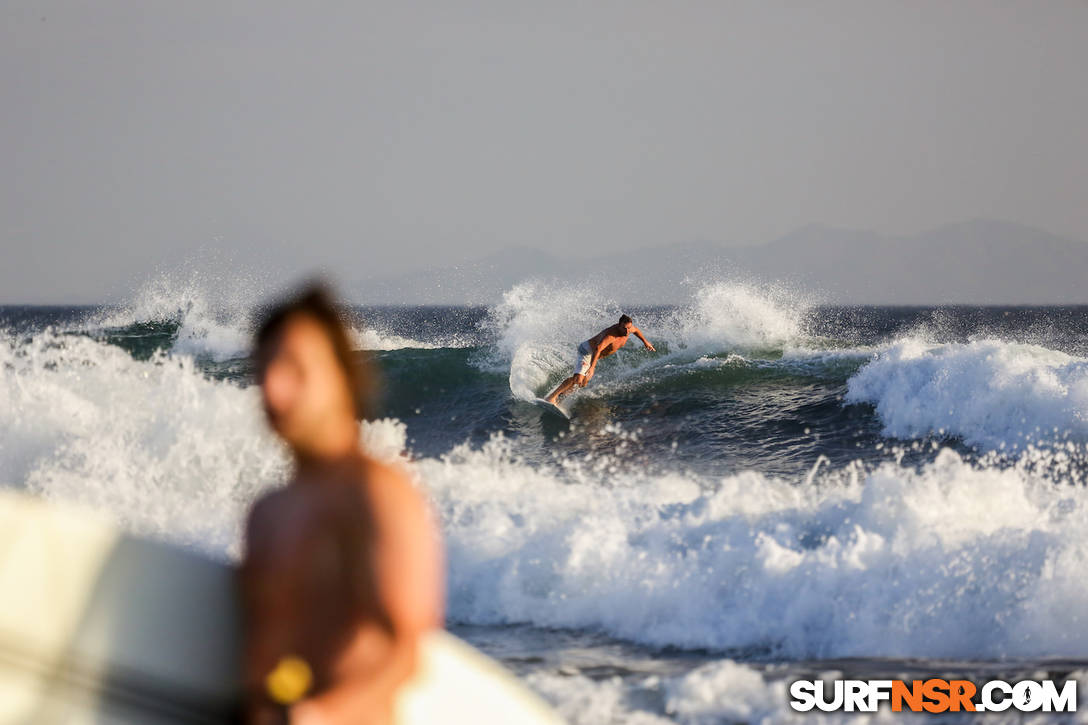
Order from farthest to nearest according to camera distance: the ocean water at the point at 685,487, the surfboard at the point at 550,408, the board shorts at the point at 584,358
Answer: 1. the board shorts at the point at 584,358
2. the surfboard at the point at 550,408
3. the ocean water at the point at 685,487

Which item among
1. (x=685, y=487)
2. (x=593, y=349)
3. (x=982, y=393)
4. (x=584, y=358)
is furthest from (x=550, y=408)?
(x=982, y=393)

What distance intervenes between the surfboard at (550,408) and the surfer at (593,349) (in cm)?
13

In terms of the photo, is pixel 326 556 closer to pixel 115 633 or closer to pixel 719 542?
pixel 115 633

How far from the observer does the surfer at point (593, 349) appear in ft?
44.9

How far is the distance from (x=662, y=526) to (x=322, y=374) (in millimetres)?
5725

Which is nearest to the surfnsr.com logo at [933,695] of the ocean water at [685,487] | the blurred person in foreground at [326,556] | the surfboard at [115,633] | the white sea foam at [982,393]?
the ocean water at [685,487]

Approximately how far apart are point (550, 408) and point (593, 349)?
1.24 metres

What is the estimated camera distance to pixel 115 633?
1497mm

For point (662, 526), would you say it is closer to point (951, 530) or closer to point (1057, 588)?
point (951, 530)

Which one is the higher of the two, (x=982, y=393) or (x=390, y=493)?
(x=982, y=393)

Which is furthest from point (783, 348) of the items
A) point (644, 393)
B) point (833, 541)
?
point (833, 541)

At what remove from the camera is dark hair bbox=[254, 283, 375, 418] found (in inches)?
51.4

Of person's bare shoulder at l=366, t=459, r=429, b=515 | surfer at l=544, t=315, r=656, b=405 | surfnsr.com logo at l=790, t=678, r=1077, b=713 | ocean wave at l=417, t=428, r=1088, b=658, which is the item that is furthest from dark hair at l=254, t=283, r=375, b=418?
surfer at l=544, t=315, r=656, b=405

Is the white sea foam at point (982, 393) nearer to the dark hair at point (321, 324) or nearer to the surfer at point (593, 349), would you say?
the surfer at point (593, 349)
